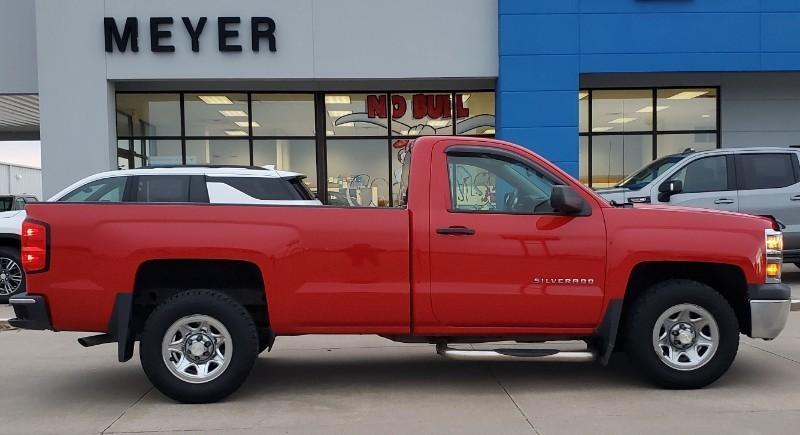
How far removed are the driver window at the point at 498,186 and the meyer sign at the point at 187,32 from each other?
10238 millimetres

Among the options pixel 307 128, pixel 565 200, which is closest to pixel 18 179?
pixel 307 128

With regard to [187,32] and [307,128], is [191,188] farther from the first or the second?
[307,128]

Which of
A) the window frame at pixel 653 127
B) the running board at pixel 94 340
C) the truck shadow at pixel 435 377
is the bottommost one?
the truck shadow at pixel 435 377

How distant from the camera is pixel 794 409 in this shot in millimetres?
4840

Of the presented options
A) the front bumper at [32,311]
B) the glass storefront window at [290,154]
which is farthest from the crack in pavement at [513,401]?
the glass storefront window at [290,154]

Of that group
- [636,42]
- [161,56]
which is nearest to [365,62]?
[161,56]

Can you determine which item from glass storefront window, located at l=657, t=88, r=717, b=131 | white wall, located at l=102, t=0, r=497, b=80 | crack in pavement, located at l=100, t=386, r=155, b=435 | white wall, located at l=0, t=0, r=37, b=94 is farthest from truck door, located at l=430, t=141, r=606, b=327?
white wall, located at l=0, t=0, r=37, b=94

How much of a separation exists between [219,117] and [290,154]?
1.94 m

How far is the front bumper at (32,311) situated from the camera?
4.88m

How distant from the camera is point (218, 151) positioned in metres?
16.3

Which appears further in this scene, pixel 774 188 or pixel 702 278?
pixel 774 188

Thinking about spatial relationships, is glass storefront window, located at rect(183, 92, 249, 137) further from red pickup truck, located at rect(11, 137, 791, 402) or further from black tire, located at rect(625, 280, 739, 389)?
black tire, located at rect(625, 280, 739, 389)

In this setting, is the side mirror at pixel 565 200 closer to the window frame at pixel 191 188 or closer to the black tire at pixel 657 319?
the black tire at pixel 657 319

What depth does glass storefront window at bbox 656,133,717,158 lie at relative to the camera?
1631 centimetres
